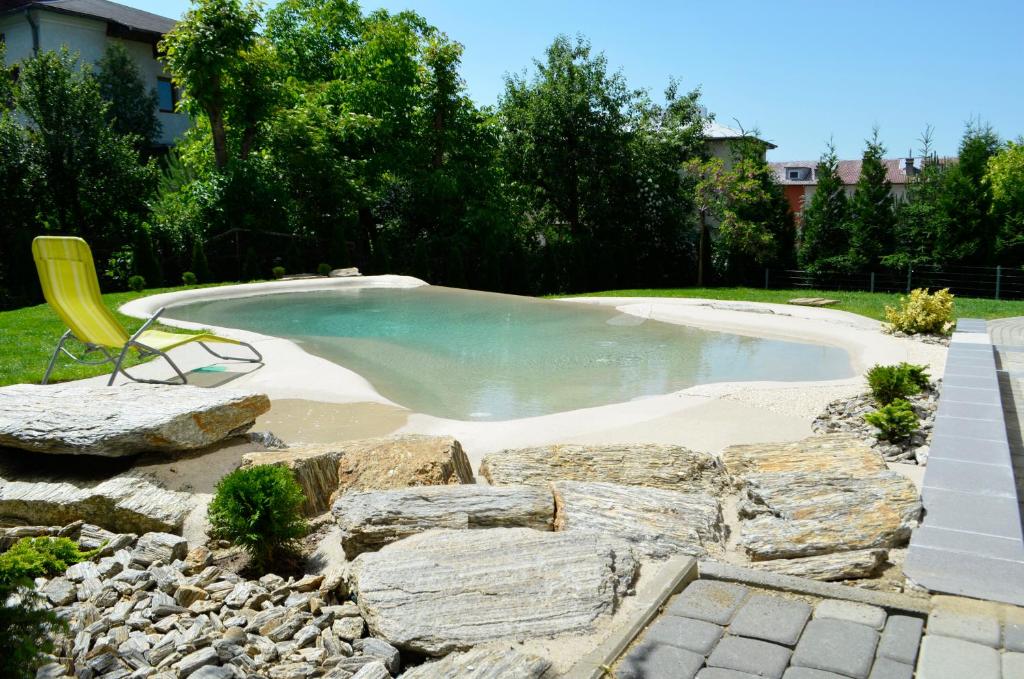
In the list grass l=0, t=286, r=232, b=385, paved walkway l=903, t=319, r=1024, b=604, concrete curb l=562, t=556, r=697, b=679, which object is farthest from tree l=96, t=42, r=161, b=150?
concrete curb l=562, t=556, r=697, b=679

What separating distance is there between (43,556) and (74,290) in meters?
4.69

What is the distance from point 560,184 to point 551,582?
65.5ft

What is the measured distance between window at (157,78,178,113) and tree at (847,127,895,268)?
74.3 ft

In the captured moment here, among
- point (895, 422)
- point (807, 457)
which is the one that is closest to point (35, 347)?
point (807, 457)

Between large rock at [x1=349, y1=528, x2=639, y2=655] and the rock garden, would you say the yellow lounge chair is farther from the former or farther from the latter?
large rock at [x1=349, y1=528, x2=639, y2=655]

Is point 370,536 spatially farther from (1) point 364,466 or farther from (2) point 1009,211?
(2) point 1009,211

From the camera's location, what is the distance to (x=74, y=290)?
718 cm

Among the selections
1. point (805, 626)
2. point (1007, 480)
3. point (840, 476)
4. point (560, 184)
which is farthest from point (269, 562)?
point (560, 184)

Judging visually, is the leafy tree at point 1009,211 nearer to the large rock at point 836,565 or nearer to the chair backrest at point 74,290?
the large rock at point 836,565

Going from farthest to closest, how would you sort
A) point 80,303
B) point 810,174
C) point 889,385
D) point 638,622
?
point 810,174 < point 80,303 < point 889,385 < point 638,622

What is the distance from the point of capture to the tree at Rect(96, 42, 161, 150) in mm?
24266

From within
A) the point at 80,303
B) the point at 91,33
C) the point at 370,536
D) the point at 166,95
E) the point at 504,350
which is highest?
the point at 91,33

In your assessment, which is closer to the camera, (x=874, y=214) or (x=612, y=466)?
(x=612, y=466)

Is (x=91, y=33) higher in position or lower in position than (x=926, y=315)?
higher
